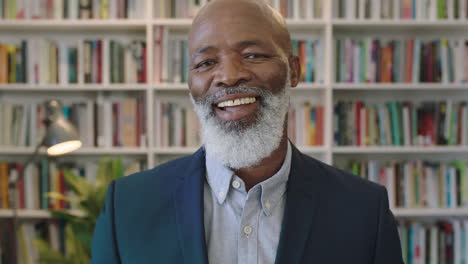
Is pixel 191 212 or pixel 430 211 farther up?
pixel 191 212

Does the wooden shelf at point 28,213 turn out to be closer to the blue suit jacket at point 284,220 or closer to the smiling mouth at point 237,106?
the blue suit jacket at point 284,220

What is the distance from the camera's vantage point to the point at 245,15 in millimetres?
898

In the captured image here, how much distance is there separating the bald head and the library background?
1.55m

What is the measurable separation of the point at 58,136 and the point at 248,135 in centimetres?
136

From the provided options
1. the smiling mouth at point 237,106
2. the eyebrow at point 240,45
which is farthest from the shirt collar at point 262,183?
the eyebrow at point 240,45

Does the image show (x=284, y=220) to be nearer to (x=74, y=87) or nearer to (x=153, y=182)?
(x=153, y=182)

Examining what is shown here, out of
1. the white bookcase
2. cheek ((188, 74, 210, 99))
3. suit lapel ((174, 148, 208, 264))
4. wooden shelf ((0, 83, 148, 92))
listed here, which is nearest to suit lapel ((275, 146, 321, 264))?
suit lapel ((174, 148, 208, 264))

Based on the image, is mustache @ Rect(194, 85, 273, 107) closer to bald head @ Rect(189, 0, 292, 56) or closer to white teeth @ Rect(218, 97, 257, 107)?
white teeth @ Rect(218, 97, 257, 107)

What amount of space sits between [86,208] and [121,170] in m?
0.25

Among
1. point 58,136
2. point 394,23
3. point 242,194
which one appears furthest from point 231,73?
point 394,23

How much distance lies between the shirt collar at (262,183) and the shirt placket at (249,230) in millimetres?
16

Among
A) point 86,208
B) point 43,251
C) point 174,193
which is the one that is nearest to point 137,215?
point 174,193

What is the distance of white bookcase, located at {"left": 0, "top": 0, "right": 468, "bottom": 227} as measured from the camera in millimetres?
2479

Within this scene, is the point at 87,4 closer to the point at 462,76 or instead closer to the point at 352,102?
the point at 352,102
